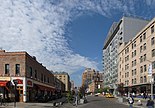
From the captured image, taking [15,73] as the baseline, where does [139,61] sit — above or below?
above

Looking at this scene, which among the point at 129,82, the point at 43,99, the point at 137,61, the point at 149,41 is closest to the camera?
the point at 43,99

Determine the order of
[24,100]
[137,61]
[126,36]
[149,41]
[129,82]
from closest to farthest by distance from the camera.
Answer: [24,100] → [149,41] → [137,61] → [129,82] → [126,36]

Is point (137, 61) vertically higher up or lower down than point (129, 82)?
higher up

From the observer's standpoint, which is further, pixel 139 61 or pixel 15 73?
pixel 139 61

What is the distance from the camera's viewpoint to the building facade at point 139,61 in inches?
3000

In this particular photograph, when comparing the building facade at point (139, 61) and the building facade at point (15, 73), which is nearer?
the building facade at point (15, 73)

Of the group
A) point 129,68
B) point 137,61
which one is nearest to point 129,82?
point 129,68

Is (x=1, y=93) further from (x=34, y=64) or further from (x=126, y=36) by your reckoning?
(x=126, y=36)

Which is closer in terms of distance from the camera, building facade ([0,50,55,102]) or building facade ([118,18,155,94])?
building facade ([0,50,55,102])

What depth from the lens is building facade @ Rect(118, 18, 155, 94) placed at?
7619 centimetres

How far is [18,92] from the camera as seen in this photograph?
155 feet

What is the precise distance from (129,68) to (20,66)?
205 ft

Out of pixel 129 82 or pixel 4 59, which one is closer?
pixel 4 59

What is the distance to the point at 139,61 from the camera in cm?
8825
